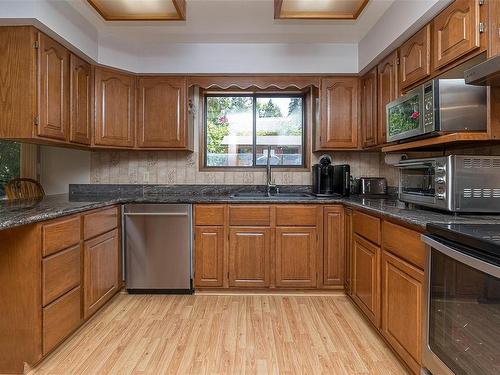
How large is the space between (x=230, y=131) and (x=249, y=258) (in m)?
1.48

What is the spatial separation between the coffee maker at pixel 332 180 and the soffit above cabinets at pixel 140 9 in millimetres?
1818

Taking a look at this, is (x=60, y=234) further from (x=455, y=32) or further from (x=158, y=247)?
(x=455, y=32)

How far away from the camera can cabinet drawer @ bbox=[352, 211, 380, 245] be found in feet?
7.10

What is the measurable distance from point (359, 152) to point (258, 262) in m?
1.63

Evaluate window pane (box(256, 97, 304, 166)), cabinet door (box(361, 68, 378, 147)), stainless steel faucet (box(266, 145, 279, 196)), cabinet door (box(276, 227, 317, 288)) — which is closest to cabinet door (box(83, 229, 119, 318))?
cabinet door (box(276, 227, 317, 288))

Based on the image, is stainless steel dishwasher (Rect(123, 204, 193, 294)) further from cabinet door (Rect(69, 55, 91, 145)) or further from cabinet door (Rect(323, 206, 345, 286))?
cabinet door (Rect(323, 206, 345, 286))

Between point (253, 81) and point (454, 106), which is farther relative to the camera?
point (253, 81)

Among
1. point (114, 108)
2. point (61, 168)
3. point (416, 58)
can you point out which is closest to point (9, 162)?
point (61, 168)

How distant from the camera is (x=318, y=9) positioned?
2312 millimetres

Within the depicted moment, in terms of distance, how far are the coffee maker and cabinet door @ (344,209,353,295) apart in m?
0.38

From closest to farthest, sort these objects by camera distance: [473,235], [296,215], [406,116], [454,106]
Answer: [473,235], [454,106], [406,116], [296,215]

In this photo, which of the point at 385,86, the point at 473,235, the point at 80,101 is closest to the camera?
the point at 473,235

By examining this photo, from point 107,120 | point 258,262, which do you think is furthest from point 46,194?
point 258,262

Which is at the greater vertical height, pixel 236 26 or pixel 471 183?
pixel 236 26
